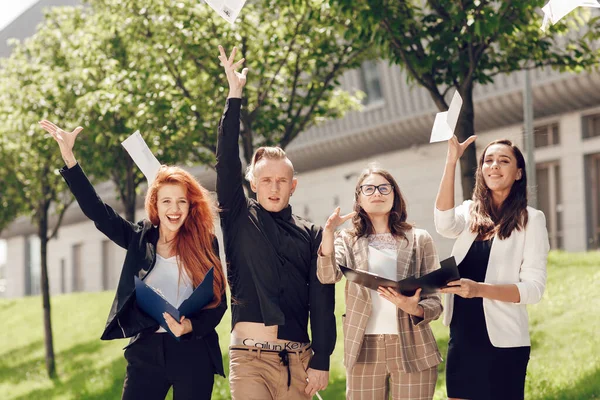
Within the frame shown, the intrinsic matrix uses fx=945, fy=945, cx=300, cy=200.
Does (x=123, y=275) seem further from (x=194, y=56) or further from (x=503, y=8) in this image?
(x=194, y=56)

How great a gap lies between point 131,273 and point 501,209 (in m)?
2.05

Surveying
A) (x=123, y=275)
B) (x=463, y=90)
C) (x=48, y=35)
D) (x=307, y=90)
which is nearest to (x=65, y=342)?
(x=48, y=35)

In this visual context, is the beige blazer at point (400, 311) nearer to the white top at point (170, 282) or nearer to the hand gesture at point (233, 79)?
the white top at point (170, 282)

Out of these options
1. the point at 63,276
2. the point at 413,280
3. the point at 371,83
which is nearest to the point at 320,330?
the point at 413,280

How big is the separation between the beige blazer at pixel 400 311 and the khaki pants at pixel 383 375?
0.17ft

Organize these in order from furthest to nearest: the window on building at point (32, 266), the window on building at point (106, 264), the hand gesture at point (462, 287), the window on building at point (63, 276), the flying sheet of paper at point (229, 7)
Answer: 1. the window on building at point (32, 266)
2. the window on building at point (63, 276)
3. the window on building at point (106, 264)
4. the flying sheet of paper at point (229, 7)
5. the hand gesture at point (462, 287)

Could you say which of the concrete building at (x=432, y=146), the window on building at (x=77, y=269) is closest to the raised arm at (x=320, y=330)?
the concrete building at (x=432, y=146)

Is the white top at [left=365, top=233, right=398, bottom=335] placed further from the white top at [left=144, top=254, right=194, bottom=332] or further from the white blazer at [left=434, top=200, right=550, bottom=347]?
the white top at [left=144, top=254, right=194, bottom=332]

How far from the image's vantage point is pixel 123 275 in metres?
5.13

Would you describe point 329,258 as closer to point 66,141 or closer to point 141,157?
point 141,157

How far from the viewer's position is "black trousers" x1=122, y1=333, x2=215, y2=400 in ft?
16.4

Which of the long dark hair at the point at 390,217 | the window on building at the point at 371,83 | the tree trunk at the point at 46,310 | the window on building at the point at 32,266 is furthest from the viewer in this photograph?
the window on building at the point at 32,266

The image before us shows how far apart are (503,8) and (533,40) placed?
46.7 inches

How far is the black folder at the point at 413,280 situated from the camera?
4.64 m
